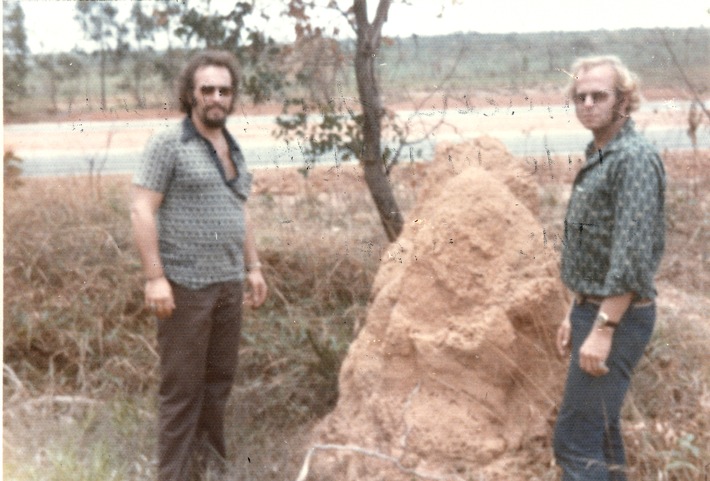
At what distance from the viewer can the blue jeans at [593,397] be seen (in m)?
2.65

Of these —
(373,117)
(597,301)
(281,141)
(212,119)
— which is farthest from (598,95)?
(281,141)

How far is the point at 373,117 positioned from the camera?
519cm

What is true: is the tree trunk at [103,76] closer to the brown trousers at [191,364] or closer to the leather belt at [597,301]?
the brown trousers at [191,364]

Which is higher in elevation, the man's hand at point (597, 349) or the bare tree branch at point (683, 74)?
the bare tree branch at point (683, 74)

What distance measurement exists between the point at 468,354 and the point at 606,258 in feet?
2.75

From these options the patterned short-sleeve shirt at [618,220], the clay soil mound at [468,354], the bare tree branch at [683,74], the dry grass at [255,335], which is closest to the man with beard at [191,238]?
the dry grass at [255,335]

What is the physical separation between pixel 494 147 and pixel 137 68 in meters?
2.49

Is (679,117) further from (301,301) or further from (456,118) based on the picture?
(301,301)

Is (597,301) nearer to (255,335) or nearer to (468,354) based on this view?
(468,354)

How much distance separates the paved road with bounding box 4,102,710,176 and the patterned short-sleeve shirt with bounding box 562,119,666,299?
3.88 feet

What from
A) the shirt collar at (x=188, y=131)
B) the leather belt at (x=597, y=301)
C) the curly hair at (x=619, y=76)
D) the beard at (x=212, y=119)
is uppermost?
the curly hair at (x=619, y=76)

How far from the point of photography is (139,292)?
535cm

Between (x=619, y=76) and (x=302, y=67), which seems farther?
(x=302, y=67)

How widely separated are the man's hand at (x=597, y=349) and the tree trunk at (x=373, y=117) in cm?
255
